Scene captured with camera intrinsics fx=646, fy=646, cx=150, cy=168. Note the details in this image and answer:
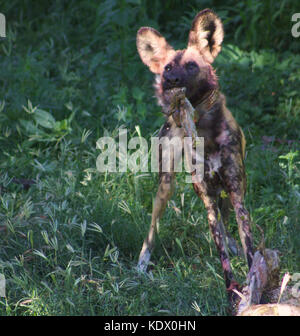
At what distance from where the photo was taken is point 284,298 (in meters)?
3.37

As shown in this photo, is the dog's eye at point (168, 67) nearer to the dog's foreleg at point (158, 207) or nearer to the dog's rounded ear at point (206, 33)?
the dog's rounded ear at point (206, 33)

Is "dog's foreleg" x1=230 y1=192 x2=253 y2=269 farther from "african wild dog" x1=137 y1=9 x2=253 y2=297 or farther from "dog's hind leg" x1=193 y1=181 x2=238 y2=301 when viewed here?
"dog's hind leg" x1=193 y1=181 x2=238 y2=301

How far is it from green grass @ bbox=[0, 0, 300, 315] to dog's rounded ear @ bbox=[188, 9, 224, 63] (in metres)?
1.01

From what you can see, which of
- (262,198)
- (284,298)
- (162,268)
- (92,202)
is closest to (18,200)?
(92,202)

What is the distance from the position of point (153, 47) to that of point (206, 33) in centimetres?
37

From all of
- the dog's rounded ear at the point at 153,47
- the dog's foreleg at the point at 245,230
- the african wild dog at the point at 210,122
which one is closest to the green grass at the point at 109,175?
the dog's foreleg at the point at 245,230

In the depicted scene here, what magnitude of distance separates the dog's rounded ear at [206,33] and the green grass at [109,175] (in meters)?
1.01

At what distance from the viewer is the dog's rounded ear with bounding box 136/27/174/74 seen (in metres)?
4.04

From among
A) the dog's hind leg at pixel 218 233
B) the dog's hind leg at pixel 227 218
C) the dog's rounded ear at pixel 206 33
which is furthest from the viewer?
the dog's hind leg at pixel 227 218

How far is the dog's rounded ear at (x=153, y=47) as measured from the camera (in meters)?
4.04

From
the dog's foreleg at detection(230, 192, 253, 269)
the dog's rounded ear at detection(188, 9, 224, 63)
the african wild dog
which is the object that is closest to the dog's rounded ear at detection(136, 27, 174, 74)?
the african wild dog

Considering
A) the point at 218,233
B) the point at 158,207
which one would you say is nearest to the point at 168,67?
the point at 158,207

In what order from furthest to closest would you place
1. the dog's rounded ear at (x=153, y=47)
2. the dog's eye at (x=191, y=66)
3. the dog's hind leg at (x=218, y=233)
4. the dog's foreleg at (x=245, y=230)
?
the dog's rounded ear at (x=153, y=47), the dog's eye at (x=191, y=66), the dog's foreleg at (x=245, y=230), the dog's hind leg at (x=218, y=233)

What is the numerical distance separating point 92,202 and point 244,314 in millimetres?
1728
